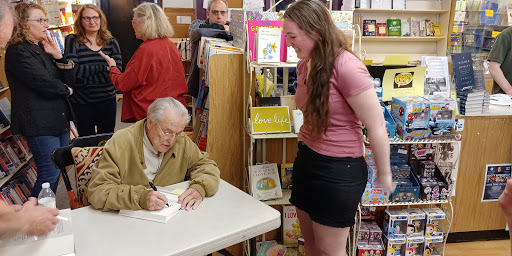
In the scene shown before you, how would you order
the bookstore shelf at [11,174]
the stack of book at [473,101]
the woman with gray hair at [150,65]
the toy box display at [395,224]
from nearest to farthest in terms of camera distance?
the toy box display at [395,224] → the stack of book at [473,101] → the woman with gray hair at [150,65] → the bookstore shelf at [11,174]

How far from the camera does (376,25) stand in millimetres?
6727

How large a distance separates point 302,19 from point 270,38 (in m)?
0.81

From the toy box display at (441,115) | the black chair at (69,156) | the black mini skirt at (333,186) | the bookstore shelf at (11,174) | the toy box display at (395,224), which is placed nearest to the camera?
the black mini skirt at (333,186)

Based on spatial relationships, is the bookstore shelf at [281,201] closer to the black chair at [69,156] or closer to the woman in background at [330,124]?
the woman in background at [330,124]

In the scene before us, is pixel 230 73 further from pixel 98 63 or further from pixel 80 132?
pixel 80 132

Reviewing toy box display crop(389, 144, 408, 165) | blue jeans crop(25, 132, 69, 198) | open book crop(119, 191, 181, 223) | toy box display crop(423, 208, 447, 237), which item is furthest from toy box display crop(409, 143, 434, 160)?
blue jeans crop(25, 132, 69, 198)

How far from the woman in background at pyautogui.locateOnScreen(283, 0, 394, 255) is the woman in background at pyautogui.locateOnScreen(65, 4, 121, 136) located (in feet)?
7.00

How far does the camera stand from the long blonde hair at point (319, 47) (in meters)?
1.70

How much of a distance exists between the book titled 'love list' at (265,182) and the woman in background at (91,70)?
157 cm

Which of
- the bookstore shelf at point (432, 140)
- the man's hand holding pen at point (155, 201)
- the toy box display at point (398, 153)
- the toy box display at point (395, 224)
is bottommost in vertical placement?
the toy box display at point (395, 224)

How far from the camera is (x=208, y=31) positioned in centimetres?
332

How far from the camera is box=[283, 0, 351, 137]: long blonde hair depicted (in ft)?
5.56

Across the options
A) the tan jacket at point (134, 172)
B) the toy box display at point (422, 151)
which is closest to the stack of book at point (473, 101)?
the toy box display at point (422, 151)

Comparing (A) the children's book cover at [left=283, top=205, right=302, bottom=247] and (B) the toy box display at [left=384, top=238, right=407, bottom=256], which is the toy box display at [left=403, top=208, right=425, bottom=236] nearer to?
(B) the toy box display at [left=384, top=238, right=407, bottom=256]
